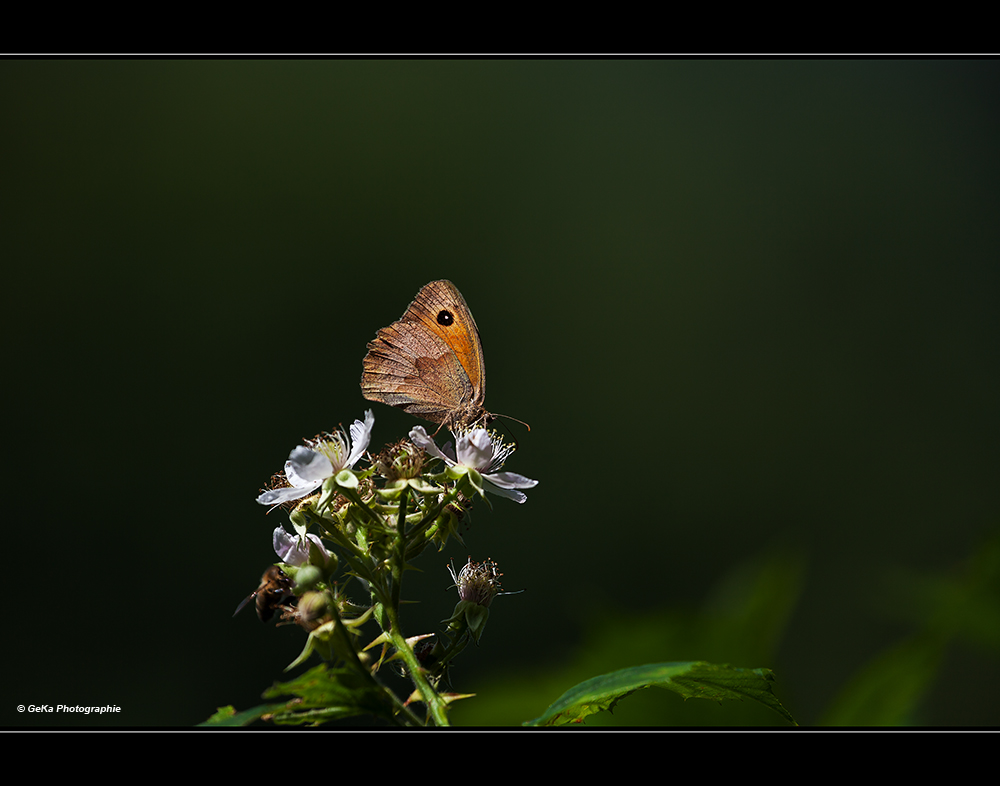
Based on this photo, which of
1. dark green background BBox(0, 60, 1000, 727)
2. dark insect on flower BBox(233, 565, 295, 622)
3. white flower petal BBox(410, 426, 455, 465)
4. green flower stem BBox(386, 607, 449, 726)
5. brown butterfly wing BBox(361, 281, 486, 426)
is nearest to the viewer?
green flower stem BBox(386, 607, 449, 726)

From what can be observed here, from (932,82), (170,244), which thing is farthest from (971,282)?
(170,244)

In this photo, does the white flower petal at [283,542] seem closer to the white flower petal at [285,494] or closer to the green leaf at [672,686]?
the white flower petal at [285,494]

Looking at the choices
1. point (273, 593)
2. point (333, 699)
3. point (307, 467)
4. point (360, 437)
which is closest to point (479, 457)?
point (360, 437)

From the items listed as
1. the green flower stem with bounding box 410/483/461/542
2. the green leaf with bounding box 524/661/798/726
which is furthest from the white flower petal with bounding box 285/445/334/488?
the green leaf with bounding box 524/661/798/726

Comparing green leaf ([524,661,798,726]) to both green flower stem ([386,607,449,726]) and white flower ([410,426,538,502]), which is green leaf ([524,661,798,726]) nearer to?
green flower stem ([386,607,449,726])

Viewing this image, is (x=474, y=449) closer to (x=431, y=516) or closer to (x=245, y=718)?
(x=431, y=516)

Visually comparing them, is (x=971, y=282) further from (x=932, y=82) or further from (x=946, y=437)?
(x=932, y=82)
